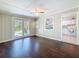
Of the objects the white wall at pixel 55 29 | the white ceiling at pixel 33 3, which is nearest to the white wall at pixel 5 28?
the white ceiling at pixel 33 3

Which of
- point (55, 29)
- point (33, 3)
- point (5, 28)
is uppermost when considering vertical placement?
point (33, 3)

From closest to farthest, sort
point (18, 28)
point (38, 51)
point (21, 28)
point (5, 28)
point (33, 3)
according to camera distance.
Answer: point (38, 51)
point (33, 3)
point (5, 28)
point (18, 28)
point (21, 28)

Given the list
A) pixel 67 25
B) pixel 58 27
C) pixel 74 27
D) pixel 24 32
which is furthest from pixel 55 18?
pixel 24 32

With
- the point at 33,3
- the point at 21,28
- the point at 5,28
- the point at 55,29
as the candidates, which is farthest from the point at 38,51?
the point at 21,28

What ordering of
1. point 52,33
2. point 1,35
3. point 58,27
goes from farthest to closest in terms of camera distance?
point 52,33, point 58,27, point 1,35

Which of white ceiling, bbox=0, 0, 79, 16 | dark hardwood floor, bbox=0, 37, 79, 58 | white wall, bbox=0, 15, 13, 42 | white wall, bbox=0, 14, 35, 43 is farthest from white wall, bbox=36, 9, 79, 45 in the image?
white wall, bbox=0, 15, 13, 42

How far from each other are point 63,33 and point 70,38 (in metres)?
0.66

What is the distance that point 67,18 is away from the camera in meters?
5.29

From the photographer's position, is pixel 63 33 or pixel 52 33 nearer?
pixel 63 33

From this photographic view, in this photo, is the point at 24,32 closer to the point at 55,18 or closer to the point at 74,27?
the point at 55,18

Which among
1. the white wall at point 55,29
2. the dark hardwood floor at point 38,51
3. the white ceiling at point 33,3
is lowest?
the dark hardwood floor at point 38,51

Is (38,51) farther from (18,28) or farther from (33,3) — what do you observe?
(18,28)

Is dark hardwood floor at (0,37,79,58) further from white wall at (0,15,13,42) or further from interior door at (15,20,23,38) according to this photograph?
interior door at (15,20,23,38)

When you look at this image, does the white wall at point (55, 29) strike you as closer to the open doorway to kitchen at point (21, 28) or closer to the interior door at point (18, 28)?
the open doorway to kitchen at point (21, 28)
